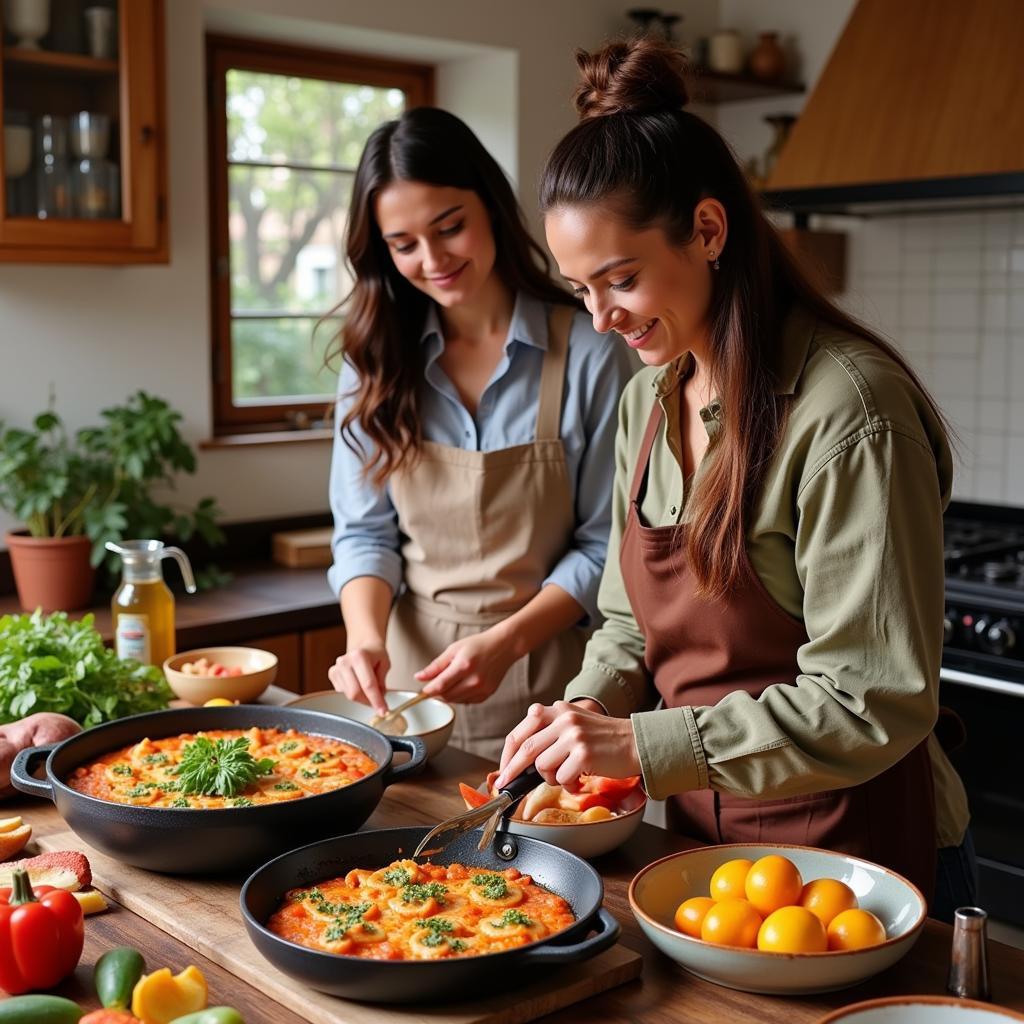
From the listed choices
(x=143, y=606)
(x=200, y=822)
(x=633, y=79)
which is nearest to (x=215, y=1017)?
(x=200, y=822)

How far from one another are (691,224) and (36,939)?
0.99 m

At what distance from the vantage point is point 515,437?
2.37m

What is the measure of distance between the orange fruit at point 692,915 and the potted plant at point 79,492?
6.89 ft

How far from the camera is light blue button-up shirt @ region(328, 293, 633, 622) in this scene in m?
2.34

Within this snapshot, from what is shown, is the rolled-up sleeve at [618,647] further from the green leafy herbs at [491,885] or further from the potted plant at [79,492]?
the potted plant at [79,492]

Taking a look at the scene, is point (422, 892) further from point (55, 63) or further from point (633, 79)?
point (55, 63)

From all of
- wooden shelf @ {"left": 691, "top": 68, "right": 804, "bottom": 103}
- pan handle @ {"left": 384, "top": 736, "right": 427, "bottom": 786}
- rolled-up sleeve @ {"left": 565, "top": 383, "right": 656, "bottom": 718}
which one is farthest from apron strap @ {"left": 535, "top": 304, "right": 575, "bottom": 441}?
wooden shelf @ {"left": 691, "top": 68, "right": 804, "bottom": 103}

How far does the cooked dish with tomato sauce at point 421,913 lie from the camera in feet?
4.09

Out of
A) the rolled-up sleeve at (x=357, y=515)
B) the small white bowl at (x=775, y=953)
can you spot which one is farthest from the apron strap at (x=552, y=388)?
the small white bowl at (x=775, y=953)

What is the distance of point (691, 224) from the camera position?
1.50m

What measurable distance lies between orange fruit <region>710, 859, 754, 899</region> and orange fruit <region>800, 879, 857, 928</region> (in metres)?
0.06

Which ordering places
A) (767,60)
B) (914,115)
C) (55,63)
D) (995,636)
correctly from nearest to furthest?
(55,63) < (995,636) < (914,115) < (767,60)

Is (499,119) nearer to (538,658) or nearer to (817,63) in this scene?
(817,63)

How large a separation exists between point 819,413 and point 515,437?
3.24ft
